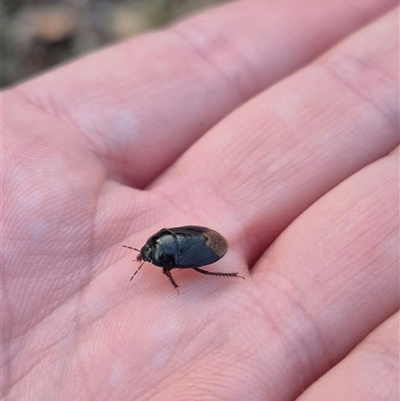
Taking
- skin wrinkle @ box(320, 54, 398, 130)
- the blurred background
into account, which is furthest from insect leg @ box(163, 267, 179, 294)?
the blurred background

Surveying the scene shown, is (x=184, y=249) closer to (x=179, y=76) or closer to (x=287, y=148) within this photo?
(x=287, y=148)

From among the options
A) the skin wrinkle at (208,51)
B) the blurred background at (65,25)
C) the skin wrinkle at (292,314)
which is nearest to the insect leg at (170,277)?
the skin wrinkle at (292,314)

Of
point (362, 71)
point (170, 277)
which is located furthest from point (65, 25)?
point (170, 277)

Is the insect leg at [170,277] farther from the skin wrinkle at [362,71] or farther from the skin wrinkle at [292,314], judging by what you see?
the skin wrinkle at [362,71]

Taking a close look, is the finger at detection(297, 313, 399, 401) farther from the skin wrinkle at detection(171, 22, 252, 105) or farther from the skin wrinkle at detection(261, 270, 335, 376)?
the skin wrinkle at detection(171, 22, 252, 105)

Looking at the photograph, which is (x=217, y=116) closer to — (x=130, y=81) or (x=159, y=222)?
(x=130, y=81)
